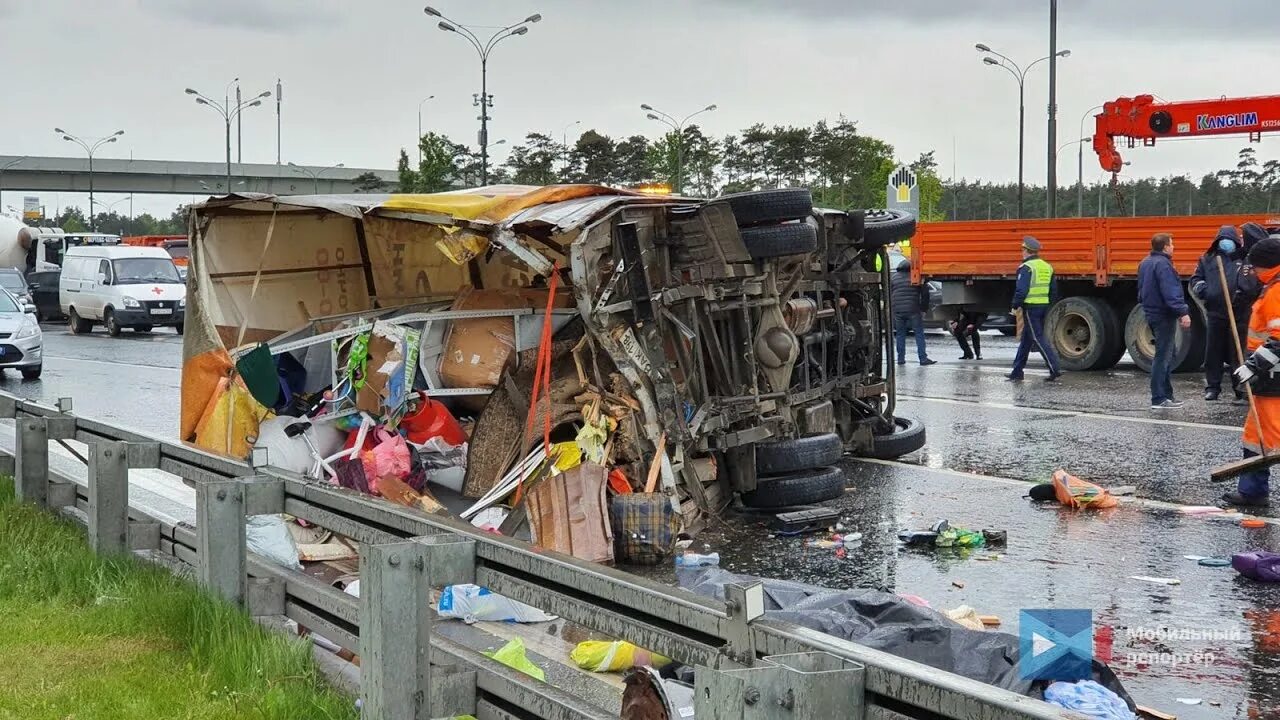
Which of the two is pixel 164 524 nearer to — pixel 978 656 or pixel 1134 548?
pixel 978 656

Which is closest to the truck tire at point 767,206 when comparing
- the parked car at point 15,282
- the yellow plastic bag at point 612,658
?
the yellow plastic bag at point 612,658

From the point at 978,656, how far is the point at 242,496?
261 centimetres

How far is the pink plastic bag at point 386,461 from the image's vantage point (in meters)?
8.18

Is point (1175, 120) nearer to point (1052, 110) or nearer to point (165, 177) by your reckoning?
point (1052, 110)

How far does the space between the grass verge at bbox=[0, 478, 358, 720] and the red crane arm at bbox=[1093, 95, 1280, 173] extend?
61.5 ft

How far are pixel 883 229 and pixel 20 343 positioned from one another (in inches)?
569

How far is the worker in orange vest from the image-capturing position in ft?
28.4

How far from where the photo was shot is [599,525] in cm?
744

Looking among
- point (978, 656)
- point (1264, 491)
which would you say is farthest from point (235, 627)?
point (1264, 491)

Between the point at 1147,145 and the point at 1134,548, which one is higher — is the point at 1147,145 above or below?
above

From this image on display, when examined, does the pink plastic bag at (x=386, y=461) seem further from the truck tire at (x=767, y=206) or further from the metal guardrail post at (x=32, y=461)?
the truck tire at (x=767, y=206)

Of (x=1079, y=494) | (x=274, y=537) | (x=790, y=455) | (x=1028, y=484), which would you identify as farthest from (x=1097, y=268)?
(x=274, y=537)

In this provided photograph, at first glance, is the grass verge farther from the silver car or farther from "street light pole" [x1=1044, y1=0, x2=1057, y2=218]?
"street light pole" [x1=1044, y1=0, x2=1057, y2=218]

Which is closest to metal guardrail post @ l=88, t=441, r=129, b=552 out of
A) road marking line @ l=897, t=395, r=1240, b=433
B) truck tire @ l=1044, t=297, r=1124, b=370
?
road marking line @ l=897, t=395, r=1240, b=433
